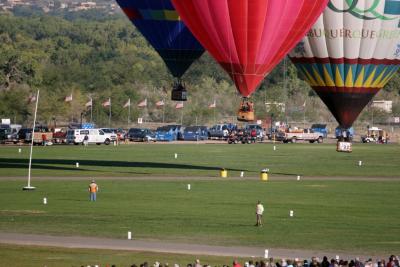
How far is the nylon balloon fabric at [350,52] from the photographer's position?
→ 79062mm

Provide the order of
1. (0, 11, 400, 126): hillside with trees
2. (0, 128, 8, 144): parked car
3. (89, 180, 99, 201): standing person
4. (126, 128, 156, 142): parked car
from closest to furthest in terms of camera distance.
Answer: (89, 180, 99, 201): standing person → (0, 128, 8, 144): parked car → (126, 128, 156, 142): parked car → (0, 11, 400, 126): hillside with trees

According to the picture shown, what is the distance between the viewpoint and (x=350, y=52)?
80.1m

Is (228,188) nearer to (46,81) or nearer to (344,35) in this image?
(344,35)

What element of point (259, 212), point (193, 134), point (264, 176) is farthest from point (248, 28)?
point (193, 134)

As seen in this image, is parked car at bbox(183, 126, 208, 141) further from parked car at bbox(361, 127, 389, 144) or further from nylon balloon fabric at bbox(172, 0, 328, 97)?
nylon balloon fabric at bbox(172, 0, 328, 97)

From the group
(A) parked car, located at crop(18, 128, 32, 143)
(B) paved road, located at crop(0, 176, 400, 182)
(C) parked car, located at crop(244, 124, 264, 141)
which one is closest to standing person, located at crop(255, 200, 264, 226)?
(B) paved road, located at crop(0, 176, 400, 182)

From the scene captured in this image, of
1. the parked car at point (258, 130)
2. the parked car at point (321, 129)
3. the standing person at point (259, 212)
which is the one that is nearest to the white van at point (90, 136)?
the parked car at point (258, 130)

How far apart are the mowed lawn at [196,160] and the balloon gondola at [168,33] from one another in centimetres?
587

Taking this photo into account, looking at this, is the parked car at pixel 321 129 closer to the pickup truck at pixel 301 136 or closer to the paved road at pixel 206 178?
the pickup truck at pixel 301 136

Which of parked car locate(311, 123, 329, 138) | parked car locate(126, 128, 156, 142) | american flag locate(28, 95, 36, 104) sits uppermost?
american flag locate(28, 95, 36, 104)

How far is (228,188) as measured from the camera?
234 feet

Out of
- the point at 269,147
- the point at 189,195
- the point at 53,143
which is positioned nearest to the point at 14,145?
the point at 53,143

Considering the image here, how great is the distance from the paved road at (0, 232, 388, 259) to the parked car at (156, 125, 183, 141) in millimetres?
78713

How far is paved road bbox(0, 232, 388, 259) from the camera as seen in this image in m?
46.4
